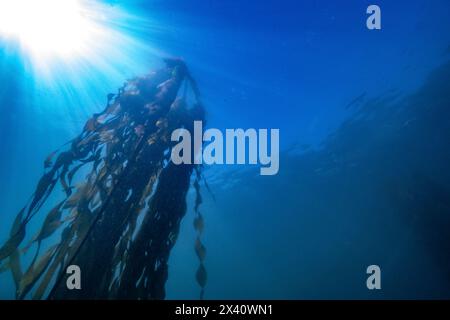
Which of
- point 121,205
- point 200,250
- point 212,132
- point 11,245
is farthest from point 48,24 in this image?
point 200,250

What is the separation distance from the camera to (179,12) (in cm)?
832

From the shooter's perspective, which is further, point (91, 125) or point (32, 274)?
point (91, 125)

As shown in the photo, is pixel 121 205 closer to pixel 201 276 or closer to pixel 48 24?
pixel 201 276

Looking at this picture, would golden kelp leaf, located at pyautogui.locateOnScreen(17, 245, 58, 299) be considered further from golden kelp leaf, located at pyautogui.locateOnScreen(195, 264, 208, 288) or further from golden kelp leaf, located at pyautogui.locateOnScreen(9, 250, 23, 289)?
golden kelp leaf, located at pyautogui.locateOnScreen(195, 264, 208, 288)

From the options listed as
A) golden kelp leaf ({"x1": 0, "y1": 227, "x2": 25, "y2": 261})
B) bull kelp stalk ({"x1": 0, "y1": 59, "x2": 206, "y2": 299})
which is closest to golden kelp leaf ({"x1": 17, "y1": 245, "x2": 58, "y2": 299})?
bull kelp stalk ({"x1": 0, "y1": 59, "x2": 206, "y2": 299})

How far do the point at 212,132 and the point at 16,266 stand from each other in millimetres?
2747

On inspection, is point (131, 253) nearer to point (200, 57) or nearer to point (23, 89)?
point (200, 57)

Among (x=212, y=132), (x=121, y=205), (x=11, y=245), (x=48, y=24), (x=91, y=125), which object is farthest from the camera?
(x=48, y=24)

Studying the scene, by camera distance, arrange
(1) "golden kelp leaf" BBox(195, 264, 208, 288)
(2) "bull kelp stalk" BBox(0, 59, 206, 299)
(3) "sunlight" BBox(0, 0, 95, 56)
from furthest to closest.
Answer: (3) "sunlight" BBox(0, 0, 95, 56) < (1) "golden kelp leaf" BBox(195, 264, 208, 288) < (2) "bull kelp stalk" BBox(0, 59, 206, 299)

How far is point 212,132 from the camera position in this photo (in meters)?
4.36

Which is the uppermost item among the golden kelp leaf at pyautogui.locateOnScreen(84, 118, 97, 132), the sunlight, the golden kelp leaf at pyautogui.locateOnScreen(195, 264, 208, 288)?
the sunlight

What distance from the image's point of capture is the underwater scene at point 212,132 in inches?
105

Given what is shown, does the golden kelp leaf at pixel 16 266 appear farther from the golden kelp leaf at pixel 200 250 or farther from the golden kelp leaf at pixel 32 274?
the golden kelp leaf at pixel 200 250

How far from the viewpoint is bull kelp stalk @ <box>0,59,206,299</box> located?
7.82ft
